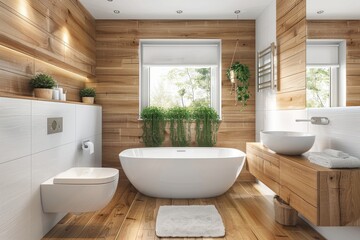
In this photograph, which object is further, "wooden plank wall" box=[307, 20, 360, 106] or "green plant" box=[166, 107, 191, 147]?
"green plant" box=[166, 107, 191, 147]

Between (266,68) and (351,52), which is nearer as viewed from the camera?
(351,52)

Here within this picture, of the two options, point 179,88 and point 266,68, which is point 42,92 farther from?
point 266,68

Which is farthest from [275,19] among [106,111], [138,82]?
[106,111]

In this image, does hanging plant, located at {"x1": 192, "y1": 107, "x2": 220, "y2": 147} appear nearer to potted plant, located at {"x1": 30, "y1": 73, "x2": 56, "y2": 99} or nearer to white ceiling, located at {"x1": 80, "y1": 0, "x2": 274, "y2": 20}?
white ceiling, located at {"x1": 80, "y1": 0, "x2": 274, "y2": 20}

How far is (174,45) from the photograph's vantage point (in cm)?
453

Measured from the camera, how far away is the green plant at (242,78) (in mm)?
4195

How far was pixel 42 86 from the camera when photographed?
274 centimetres

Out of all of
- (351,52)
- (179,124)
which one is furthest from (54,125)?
(351,52)

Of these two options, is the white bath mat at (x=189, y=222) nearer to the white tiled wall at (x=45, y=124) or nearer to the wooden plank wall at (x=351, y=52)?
the white tiled wall at (x=45, y=124)

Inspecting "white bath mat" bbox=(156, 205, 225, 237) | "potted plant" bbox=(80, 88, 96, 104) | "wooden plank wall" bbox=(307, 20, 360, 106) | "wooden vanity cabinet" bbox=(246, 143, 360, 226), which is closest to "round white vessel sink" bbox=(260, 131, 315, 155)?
"wooden vanity cabinet" bbox=(246, 143, 360, 226)

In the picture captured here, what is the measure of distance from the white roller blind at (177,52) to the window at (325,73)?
204 centimetres

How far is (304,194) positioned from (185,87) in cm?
298

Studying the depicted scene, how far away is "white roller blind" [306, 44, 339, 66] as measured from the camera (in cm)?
223

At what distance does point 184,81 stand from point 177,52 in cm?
49
